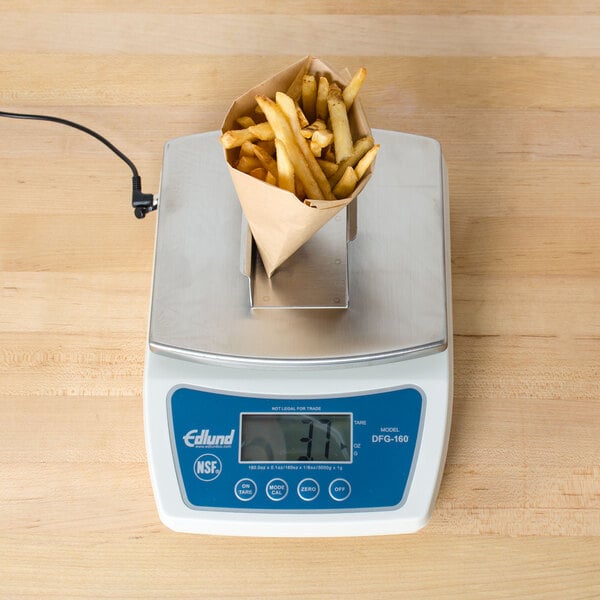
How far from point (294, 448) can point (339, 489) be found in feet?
0.22

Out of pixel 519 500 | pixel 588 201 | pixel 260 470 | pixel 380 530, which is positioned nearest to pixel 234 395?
pixel 260 470

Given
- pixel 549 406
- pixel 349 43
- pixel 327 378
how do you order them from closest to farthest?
pixel 327 378, pixel 549 406, pixel 349 43

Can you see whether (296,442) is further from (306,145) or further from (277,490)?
(306,145)

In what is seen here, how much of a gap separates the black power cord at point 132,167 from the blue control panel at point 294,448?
0.91ft

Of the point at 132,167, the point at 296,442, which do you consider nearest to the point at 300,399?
the point at 296,442

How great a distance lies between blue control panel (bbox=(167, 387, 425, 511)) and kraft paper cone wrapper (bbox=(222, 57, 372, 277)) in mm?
173

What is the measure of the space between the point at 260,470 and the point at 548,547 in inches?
13.7

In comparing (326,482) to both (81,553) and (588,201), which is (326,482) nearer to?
(81,553)

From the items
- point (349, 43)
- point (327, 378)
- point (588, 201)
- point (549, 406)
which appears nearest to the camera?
point (327, 378)

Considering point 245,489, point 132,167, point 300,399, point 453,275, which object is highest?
point 132,167

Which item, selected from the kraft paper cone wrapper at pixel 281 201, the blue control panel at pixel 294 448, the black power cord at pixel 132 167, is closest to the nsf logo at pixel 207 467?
the blue control panel at pixel 294 448

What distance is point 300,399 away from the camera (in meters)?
0.96

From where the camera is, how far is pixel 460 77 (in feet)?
4.19

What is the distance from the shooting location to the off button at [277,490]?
96 cm
